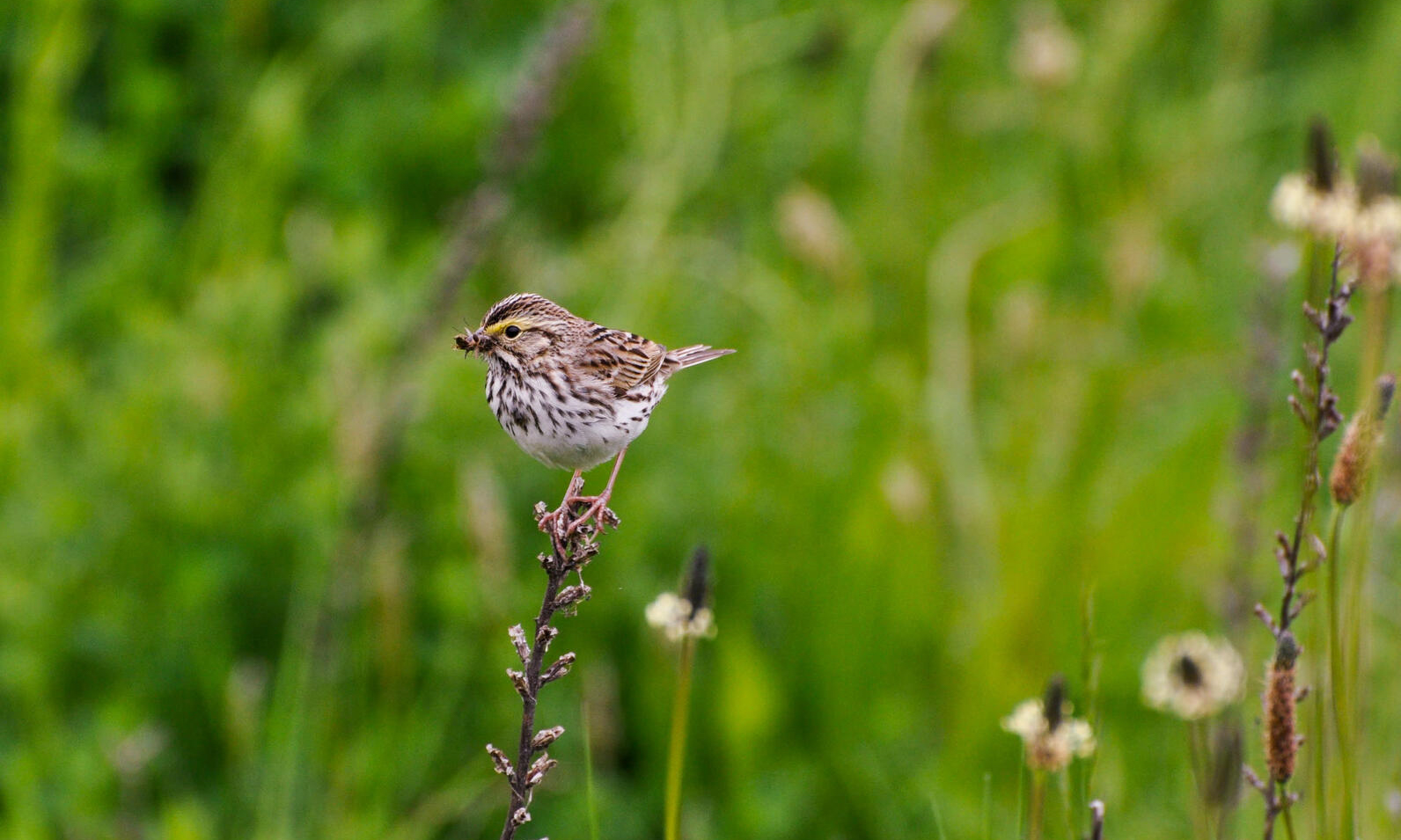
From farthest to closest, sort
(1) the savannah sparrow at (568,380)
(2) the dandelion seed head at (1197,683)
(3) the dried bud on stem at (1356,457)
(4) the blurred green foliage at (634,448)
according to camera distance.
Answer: (4) the blurred green foliage at (634,448)
(2) the dandelion seed head at (1197,683)
(1) the savannah sparrow at (568,380)
(3) the dried bud on stem at (1356,457)

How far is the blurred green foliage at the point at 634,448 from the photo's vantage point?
3205 millimetres

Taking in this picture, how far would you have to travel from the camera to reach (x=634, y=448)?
3.68 meters

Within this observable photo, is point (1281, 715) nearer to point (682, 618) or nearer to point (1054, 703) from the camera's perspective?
point (1054, 703)

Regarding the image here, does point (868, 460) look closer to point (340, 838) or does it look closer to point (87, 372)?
point (340, 838)

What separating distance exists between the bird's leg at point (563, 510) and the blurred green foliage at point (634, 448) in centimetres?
87

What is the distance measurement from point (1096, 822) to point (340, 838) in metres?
2.13

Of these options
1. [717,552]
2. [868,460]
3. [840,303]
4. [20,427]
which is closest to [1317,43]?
[840,303]

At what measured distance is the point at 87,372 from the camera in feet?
13.5

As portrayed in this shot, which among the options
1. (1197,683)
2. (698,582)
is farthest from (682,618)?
(1197,683)

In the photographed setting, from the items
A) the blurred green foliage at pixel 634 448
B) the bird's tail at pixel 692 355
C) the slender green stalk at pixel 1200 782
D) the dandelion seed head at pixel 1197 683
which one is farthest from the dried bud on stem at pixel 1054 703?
the blurred green foliage at pixel 634 448

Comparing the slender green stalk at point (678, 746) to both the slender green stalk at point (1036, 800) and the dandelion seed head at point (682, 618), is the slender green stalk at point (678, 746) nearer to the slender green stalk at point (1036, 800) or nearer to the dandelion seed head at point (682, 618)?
the dandelion seed head at point (682, 618)

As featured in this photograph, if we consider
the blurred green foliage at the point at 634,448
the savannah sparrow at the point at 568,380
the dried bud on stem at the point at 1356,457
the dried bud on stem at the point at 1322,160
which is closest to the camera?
the dried bud on stem at the point at 1356,457

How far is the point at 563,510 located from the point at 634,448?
7.51 feet

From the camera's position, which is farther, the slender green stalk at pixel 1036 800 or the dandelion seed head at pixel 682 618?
the slender green stalk at pixel 1036 800
